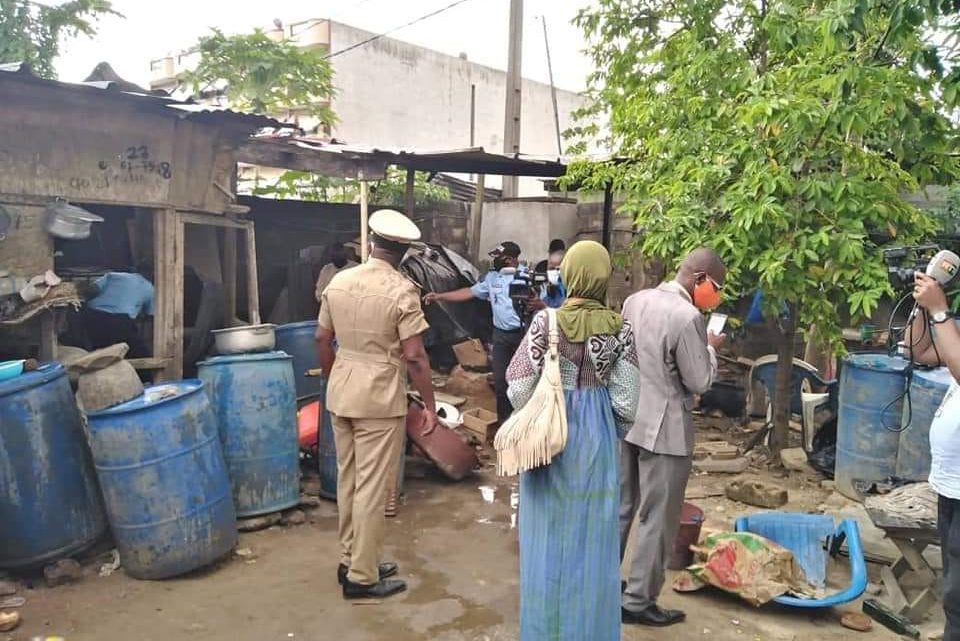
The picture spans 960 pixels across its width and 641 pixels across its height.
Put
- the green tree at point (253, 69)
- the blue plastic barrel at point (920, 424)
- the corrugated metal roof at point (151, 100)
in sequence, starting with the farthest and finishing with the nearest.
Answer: the green tree at point (253, 69), the blue plastic barrel at point (920, 424), the corrugated metal roof at point (151, 100)

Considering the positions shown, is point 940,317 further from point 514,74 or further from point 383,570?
point 514,74

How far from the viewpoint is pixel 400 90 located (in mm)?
A: 19172

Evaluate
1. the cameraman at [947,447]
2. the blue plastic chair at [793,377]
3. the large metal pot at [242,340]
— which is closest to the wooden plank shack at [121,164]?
the large metal pot at [242,340]

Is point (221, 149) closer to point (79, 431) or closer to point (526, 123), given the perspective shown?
point (79, 431)

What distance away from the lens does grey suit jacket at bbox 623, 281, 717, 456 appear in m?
3.24

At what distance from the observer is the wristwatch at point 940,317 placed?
259 centimetres

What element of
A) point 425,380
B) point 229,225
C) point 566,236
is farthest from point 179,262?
point 566,236

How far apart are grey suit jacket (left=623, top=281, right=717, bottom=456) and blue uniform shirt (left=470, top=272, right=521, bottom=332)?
9.76 ft

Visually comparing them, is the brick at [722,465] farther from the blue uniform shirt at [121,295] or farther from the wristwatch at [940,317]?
the blue uniform shirt at [121,295]

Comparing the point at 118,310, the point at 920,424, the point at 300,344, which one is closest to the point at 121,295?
the point at 118,310

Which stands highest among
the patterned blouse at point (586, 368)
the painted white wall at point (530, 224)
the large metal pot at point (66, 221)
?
the painted white wall at point (530, 224)

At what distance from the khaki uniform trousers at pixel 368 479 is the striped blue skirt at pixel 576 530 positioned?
1.14 m

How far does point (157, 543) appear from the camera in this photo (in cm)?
379

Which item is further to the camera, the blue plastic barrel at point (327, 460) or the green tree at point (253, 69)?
the green tree at point (253, 69)
